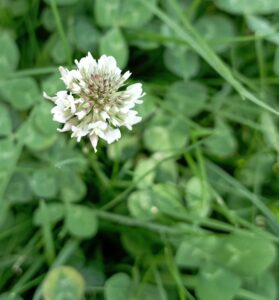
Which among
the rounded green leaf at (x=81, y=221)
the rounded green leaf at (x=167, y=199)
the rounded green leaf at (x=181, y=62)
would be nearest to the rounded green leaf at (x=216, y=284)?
the rounded green leaf at (x=167, y=199)

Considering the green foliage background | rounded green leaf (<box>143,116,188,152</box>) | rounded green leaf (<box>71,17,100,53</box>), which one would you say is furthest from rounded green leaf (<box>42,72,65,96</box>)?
rounded green leaf (<box>143,116,188,152</box>)

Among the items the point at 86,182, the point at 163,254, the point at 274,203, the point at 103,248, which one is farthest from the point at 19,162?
the point at 274,203

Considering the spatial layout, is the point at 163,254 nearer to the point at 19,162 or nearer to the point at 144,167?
the point at 144,167

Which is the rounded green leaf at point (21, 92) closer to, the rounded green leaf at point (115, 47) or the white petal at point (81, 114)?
the rounded green leaf at point (115, 47)

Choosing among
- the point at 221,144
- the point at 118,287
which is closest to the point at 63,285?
the point at 118,287

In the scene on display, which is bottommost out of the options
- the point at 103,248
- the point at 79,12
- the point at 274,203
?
the point at 103,248

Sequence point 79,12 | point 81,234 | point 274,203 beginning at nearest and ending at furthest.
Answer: point 81,234, point 274,203, point 79,12
